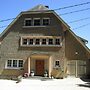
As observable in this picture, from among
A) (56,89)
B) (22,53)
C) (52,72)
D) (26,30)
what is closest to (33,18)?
(26,30)

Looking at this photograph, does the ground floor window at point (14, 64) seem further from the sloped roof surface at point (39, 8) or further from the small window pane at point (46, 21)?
the sloped roof surface at point (39, 8)

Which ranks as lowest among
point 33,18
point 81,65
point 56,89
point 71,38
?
point 56,89

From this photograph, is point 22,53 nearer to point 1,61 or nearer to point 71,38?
point 1,61

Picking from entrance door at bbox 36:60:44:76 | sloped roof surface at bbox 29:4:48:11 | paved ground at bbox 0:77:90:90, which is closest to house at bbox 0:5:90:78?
entrance door at bbox 36:60:44:76

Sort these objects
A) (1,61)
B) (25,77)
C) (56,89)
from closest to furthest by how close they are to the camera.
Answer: (56,89) < (25,77) < (1,61)

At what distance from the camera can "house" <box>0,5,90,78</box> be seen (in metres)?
39.4

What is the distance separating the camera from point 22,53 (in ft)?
132

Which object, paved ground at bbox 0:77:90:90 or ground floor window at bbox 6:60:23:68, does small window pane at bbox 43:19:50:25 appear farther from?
paved ground at bbox 0:77:90:90

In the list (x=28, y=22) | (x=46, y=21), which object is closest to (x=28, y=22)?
(x=28, y=22)

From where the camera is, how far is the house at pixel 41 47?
39.4 m

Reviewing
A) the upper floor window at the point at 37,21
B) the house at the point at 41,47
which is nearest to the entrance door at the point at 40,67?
the house at the point at 41,47

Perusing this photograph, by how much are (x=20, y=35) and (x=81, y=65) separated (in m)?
9.18

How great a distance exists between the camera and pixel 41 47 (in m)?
39.7

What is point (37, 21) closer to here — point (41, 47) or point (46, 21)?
point (46, 21)
